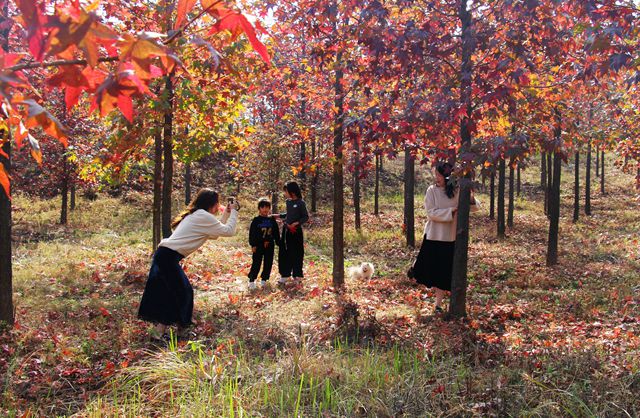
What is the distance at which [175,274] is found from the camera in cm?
560

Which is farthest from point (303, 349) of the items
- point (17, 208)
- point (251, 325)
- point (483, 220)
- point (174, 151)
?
point (17, 208)

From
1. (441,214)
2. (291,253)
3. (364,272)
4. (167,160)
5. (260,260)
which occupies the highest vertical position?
(167,160)

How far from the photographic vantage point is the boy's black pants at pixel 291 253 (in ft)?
29.2

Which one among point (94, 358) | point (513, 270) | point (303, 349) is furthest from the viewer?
point (513, 270)

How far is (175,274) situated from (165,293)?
24 centimetres

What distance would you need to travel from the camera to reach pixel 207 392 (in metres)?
3.52

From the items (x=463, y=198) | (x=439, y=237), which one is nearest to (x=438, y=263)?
(x=439, y=237)

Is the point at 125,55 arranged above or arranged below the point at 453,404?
above

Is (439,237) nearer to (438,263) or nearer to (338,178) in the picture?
(438,263)

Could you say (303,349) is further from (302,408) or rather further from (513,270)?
(513,270)

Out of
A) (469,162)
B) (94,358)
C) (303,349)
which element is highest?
(469,162)

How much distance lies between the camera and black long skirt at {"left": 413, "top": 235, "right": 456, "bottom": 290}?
6.43 metres

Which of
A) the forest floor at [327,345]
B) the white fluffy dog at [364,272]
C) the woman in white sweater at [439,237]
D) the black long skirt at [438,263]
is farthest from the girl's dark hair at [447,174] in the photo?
the white fluffy dog at [364,272]

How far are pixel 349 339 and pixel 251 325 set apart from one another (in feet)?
4.44
